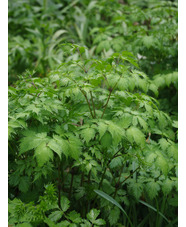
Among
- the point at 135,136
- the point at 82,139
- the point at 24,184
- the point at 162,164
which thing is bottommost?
the point at 24,184

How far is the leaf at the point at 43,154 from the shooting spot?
1.09m

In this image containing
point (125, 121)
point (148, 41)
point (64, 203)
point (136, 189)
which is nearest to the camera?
point (125, 121)

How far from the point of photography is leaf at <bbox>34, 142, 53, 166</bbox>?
1094 mm

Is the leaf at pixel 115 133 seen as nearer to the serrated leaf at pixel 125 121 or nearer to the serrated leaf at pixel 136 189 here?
the serrated leaf at pixel 125 121

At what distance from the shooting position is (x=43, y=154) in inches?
43.3

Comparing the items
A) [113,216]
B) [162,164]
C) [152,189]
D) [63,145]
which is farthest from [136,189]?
[63,145]

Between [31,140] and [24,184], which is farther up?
[31,140]

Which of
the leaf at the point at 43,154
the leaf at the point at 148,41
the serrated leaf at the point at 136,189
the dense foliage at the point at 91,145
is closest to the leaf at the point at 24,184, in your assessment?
the dense foliage at the point at 91,145

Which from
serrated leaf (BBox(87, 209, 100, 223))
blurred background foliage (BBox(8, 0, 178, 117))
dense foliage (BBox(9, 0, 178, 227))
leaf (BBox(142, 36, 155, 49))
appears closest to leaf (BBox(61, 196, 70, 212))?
dense foliage (BBox(9, 0, 178, 227))

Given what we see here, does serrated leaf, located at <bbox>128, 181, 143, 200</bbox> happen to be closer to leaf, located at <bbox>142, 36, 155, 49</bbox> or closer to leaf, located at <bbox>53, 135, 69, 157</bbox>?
leaf, located at <bbox>53, 135, 69, 157</bbox>

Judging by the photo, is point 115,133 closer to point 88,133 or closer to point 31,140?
point 88,133

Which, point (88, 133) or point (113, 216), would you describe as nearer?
point (88, 133)

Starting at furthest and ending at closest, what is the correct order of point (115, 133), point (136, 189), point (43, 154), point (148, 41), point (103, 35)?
point (103, 35) < point (148, 41) < point (136, 189) < point (115, 133) < point (43, 154)
